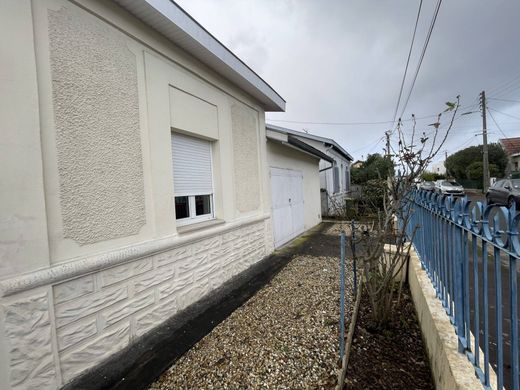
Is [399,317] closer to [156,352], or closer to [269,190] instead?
[156,352]

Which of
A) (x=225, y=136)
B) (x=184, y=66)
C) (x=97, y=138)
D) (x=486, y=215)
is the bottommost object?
(x=486, y=215)

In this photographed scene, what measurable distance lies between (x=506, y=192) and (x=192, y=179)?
15579mm

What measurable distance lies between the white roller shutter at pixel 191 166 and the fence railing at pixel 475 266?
3.27 meters

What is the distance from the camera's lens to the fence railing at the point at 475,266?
4.00ft

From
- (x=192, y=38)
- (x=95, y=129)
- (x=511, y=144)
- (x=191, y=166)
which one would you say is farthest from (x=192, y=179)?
(x=511, y=144)

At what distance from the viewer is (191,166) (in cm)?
433

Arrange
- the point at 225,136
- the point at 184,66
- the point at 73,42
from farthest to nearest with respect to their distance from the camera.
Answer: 1. the point at 225,136
2. the point at 184,66
3. the point at 73,42

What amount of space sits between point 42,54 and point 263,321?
3.62 m

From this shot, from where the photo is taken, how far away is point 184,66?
3.97 meters

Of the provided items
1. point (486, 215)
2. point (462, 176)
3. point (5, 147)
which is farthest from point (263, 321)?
point (462, 176)

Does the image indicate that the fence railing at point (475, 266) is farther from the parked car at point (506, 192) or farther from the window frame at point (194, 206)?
the parked car at point (506, 192)

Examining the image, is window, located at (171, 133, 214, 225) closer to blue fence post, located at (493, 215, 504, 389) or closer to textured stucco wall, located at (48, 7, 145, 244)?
textured stucco wall, located at (48, 7, 145, 244)

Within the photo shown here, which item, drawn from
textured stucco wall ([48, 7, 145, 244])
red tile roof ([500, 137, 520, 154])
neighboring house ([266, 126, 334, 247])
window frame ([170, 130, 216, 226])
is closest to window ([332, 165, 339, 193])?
neighboring house ([266, 126, 334, 247])

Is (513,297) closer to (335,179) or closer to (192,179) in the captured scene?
(192,179)
